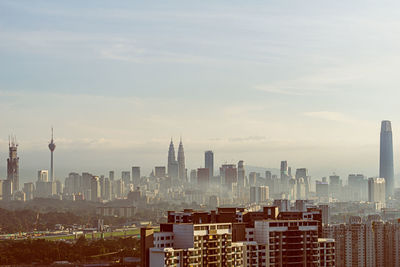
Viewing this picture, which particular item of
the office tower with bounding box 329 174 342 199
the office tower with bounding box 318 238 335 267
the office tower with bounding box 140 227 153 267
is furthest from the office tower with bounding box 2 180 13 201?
the office tower with bounding box 140 227 153 267

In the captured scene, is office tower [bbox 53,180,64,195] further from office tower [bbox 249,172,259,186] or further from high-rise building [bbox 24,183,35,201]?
office tower [bbox 249,172,259,186]

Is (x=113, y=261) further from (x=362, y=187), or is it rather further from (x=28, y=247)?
(x=362, y=187)

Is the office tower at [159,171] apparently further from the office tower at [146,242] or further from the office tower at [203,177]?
the office tower at [146,242]

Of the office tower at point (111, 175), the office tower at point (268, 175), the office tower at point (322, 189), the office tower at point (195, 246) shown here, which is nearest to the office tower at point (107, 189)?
the office tower at point (111, 175)

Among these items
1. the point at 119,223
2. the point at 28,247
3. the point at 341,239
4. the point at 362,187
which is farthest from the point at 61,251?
the point at 362,187

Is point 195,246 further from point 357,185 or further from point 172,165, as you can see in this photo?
point 357,185

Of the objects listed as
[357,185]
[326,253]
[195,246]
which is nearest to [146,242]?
[195,246]
